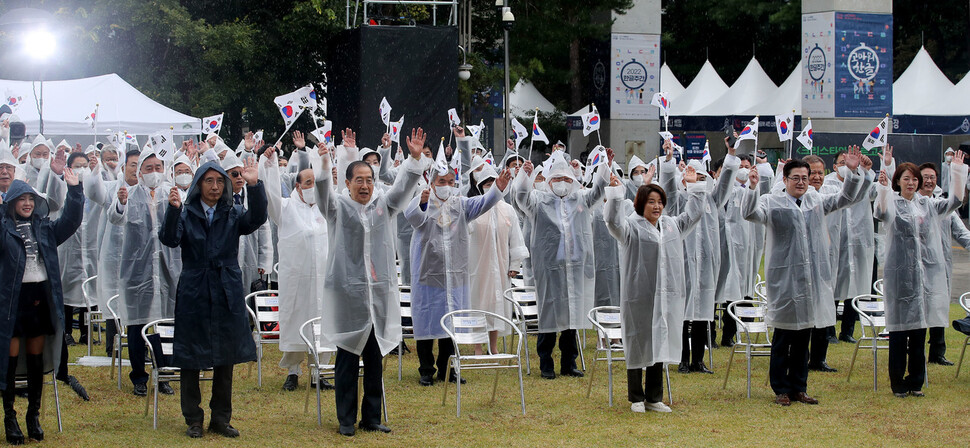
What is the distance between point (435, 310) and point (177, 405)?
2.21 meters

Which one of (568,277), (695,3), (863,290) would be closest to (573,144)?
(695,3)

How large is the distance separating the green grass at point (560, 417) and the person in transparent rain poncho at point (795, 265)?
335 millimetres

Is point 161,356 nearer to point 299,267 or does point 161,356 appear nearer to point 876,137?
point 299,267

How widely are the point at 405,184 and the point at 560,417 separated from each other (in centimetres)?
203

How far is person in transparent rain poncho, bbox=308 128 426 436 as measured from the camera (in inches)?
265

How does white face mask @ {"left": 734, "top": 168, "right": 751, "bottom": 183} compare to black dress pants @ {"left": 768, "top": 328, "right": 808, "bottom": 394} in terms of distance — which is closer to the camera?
black dress pants @ {"left": 768, "top": 328, "right": 808, "bottom": 394}

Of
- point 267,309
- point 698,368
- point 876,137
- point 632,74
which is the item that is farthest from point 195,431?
point 632,74

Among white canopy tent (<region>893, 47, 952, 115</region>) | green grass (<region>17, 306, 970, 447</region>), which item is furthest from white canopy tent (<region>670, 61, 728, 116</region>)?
green grass (<region>17, 306, 970, 447</region>)

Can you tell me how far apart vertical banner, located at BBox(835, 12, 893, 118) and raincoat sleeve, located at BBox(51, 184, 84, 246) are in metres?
19.9

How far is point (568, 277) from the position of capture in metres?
9.23

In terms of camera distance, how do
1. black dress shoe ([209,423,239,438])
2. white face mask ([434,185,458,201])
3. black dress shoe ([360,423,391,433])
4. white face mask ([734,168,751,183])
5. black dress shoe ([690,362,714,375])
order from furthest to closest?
white face mask ([734,168,751,183]), black dress shoe ([690,362,714,375]), white face mask ([434,185,458,201]), black dress shoe ([360,423,391,433]), black dress shoe ([209,423,239,438])

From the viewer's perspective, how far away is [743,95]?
87.1 feet

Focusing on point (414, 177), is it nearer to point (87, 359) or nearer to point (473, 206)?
point (473, 206)

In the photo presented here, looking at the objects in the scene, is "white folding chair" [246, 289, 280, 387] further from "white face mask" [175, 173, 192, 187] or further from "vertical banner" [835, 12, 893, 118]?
"vertical banner" [835, 12, 893, 118]
